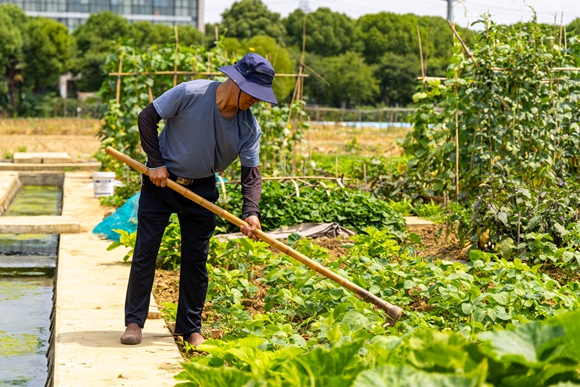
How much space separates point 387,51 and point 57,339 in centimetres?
7829

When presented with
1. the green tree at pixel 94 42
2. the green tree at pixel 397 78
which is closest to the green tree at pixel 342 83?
the green tree at pixel 397 78

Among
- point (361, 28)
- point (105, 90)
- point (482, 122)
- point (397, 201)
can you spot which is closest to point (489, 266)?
point (482, 122)

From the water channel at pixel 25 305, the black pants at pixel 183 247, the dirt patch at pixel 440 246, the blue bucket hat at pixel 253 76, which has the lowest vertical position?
the water channel at pixel 25 305

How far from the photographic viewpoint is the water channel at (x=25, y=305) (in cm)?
500

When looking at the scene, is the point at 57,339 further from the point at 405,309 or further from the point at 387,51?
the point at 387,51

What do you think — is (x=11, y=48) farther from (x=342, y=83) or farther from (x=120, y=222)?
(x=120, y=222)

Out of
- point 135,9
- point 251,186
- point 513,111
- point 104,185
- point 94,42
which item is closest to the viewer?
point 251,186

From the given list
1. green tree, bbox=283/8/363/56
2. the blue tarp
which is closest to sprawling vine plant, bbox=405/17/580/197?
the blue tarp

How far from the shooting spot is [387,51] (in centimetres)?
8088

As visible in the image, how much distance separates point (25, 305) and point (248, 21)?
65.8 meters

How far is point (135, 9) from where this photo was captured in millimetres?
100000

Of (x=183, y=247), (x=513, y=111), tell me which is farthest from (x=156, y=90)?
(x=183, y=247)

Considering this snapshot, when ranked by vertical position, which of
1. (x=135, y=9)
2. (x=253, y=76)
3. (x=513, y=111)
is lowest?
(x=513, y=111)

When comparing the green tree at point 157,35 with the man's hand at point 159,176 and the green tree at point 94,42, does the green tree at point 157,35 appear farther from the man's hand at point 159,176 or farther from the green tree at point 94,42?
the man's hand at point 159,176
